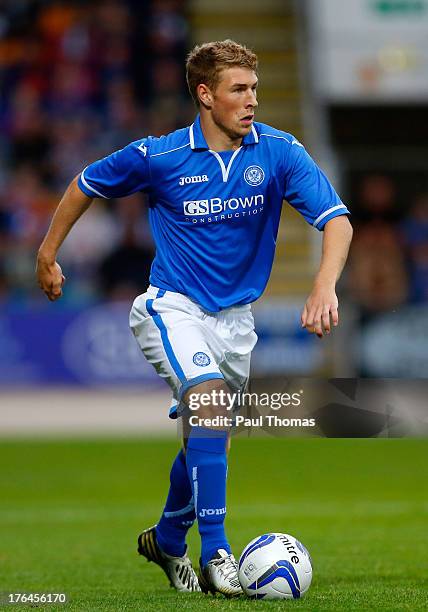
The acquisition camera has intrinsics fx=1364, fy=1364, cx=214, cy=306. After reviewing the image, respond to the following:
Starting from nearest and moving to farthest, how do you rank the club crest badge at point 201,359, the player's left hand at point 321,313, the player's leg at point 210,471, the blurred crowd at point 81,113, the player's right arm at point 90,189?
the player's left hand at point 321,313, the player's leg at point 210,471, the club crest badge at point 201,359, the player's right arm at point 90,189, the blurred crowd at point 81,113

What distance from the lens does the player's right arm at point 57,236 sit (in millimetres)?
6125

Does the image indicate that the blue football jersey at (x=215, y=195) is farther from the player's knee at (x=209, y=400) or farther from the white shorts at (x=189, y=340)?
the player's knee at (x=209, y=400)

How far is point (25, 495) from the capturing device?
1080 centimetres

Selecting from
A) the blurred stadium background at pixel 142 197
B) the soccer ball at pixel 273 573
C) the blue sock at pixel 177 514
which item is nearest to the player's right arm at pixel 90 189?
the blue sock at pixel 177 514

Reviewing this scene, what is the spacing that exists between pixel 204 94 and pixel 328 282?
1054 mm

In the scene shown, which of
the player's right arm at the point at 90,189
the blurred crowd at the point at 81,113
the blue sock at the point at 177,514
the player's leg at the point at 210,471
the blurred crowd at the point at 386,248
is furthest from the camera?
the blurred crowd at the point at 81,113

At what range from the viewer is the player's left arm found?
5379mm

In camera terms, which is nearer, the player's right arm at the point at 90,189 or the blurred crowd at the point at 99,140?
the player's right arm at the point at 90,189

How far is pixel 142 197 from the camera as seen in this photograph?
64.7ft

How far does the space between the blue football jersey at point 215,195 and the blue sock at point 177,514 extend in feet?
2.67

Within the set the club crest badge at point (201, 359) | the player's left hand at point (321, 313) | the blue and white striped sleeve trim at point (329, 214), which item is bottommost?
the club crest badge at point (201, 359)

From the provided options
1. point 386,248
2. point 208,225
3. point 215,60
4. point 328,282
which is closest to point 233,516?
point 208,225

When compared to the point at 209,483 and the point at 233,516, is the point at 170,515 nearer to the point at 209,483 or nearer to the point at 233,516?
the point at 209,483

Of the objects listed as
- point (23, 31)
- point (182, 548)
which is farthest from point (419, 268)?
point (182, 548)
